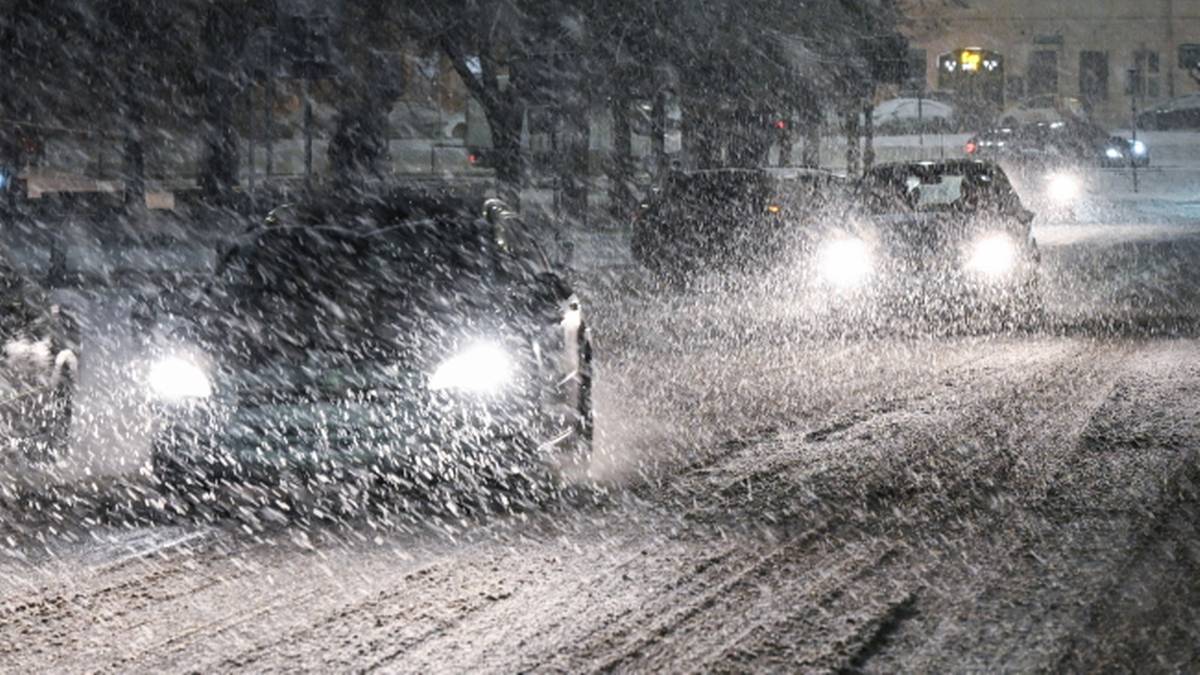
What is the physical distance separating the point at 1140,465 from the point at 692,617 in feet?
12.5

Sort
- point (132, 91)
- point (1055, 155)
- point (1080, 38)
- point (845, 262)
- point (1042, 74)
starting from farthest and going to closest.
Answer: point (1042, 74)
point (1080, 38)
point (1055, 155)
point (132, 91)
point (845, 262)

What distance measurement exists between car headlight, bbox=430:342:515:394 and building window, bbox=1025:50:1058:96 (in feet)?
251

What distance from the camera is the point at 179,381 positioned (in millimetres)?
8297

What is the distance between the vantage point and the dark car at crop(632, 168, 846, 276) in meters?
22.3

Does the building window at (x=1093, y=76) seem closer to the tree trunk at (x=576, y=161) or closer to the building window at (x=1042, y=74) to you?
the building window at (x=1042, y=74)

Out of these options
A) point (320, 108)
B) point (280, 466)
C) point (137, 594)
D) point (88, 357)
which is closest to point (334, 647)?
point (137, 594)

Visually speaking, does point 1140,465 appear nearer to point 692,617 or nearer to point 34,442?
point 692,617

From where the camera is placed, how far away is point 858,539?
7.51m

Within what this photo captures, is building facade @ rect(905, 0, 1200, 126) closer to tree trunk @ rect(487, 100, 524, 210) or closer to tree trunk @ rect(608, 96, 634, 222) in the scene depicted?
tree trunk @ rect(608, 96, 634, 222)

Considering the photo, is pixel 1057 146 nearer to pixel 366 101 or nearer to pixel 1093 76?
pixel 366 101

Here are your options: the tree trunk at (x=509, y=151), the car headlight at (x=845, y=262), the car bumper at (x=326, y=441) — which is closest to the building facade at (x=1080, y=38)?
the tree trunk at (x=509, y=151)

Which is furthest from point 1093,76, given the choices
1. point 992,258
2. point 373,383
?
point 373,383

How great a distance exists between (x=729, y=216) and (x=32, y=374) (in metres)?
14.6

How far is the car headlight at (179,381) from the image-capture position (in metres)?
8.23
